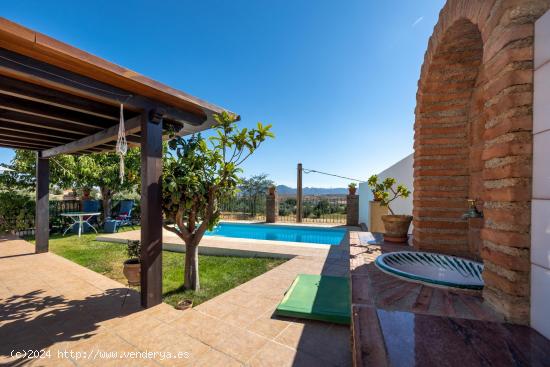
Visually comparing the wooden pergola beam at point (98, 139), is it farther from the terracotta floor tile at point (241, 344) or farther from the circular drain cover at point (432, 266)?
the circular drain cover at point (432, 266)

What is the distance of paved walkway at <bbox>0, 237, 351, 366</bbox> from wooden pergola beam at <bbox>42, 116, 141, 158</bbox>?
7.88ft

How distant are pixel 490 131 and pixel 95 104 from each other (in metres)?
4.14

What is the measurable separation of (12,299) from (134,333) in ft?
7.90

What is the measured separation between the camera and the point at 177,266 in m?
4.93

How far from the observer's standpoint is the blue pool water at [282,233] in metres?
9.29

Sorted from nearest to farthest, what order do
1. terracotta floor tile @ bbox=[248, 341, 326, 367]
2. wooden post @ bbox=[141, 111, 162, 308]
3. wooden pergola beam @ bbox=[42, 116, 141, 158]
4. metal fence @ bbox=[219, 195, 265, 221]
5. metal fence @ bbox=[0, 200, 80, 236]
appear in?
1. terracotta floor tile @ bbox=[248, 341, 326, 367]
2. wooden post @ bbox=[141, 111, 162, 308]
3. wooden pergola beam @ bbox=[42, 116, 141, 158]
4. metal fence @ bbox=[0, 200, 80, 236]
5. metal fence @ bbox=[219, 195, 265, 221]

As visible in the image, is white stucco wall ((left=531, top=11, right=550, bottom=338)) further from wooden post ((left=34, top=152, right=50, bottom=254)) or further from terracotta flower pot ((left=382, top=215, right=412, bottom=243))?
wooden post ((left=34, top=152, right=50, bottom=254))

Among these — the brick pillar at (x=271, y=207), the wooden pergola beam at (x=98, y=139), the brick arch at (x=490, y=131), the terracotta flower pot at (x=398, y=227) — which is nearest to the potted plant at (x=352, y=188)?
the brick pillar at (x=271, y=207)

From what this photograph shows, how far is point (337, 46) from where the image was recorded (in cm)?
705

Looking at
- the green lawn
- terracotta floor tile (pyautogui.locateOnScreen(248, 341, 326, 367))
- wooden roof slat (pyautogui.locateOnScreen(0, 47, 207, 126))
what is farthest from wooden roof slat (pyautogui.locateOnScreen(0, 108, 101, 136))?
terracotta floor tile (pyautogui.locateOnScreen(248, 341, 326, 367))

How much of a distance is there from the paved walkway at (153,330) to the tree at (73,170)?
4611 mm

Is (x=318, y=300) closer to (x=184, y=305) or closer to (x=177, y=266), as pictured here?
(x=184, y=305)

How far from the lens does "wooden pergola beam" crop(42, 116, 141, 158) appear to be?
335cm

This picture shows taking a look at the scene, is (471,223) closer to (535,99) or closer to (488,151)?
(488,151)
